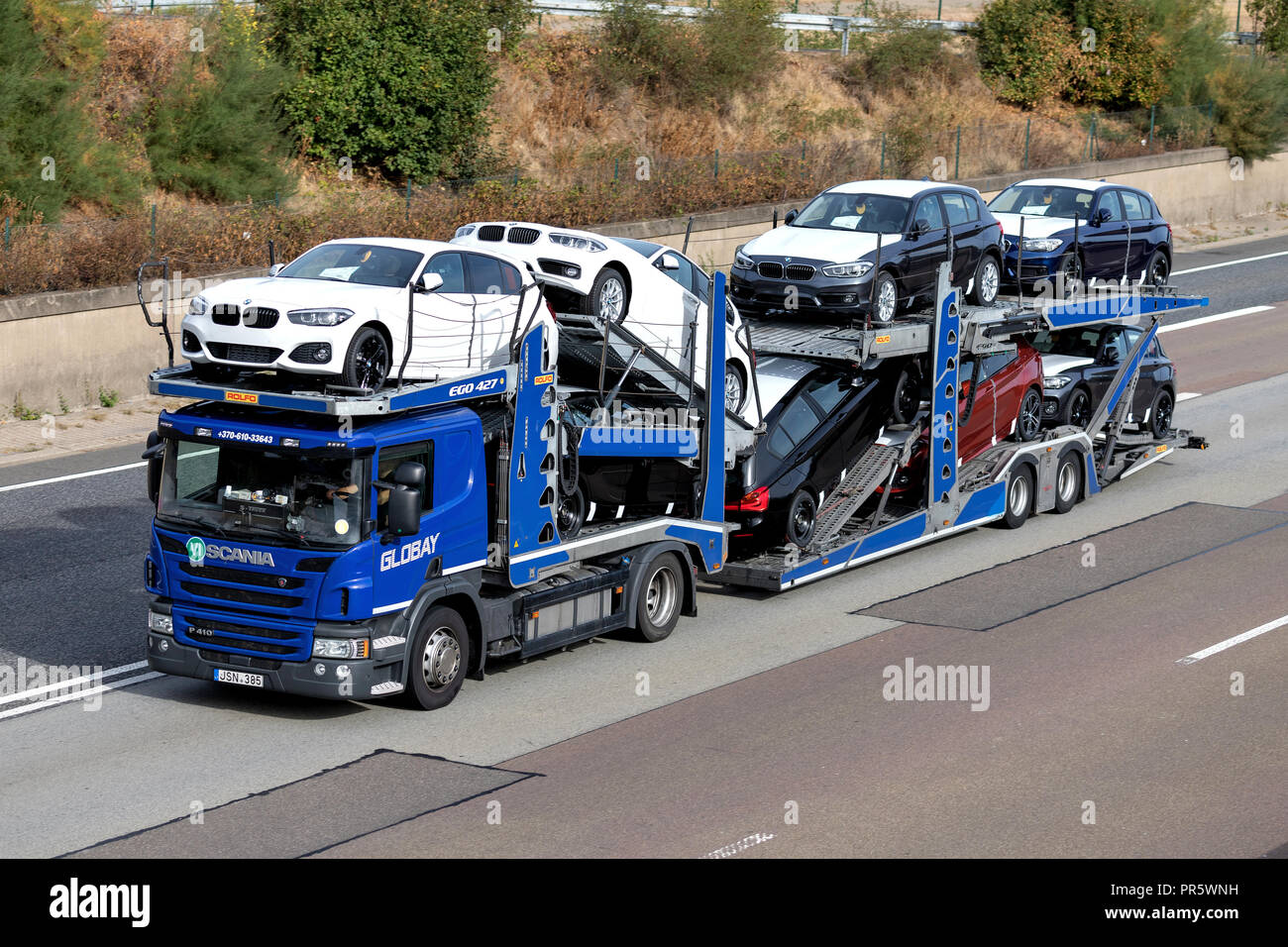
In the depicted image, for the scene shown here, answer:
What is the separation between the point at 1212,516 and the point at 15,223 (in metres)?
16.8

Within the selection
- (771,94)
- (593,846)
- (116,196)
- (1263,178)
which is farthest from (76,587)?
(1263,178)

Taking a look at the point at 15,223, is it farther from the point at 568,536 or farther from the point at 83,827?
the point at 83,827

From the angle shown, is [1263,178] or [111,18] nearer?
[111,18]

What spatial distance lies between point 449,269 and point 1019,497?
26.6 feet

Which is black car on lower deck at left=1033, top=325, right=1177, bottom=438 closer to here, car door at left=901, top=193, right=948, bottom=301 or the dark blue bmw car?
the dark blue bmw car

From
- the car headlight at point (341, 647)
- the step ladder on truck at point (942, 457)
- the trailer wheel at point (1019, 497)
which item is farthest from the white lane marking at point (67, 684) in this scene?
the trailer wheel at point (1019, 497)

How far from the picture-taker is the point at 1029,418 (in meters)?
18.2

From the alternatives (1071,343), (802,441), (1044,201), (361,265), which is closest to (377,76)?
(1044,201)

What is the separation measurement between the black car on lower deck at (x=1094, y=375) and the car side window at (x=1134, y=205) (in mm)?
2526

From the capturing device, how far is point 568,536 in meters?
12.5

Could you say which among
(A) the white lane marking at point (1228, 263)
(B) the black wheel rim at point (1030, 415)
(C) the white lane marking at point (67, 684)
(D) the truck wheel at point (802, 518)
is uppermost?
(A) the white lane marking at point (1228, 263)

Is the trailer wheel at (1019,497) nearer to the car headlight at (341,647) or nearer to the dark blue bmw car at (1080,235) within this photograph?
the dark blue bmw car at (1080,235)

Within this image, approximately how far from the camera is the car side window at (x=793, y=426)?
15.0 meters

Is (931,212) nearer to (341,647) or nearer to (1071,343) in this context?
(1071,343)
